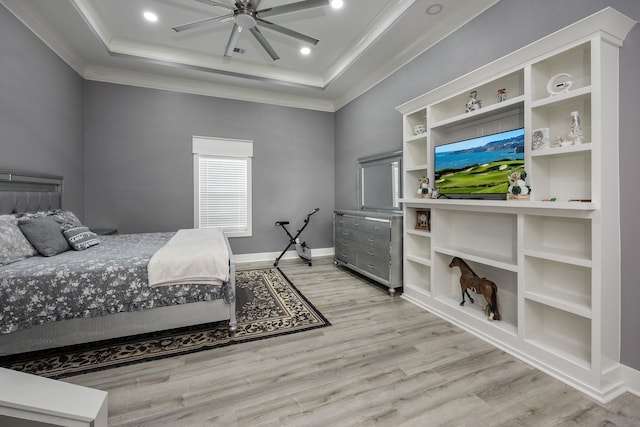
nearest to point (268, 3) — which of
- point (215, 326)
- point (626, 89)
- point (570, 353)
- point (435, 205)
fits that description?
point (435, 205)

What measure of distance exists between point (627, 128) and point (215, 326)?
343 centimetres

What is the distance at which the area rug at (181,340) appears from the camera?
200 cm

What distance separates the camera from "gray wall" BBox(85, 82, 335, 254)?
4.26 metres

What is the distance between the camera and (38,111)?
3123mm

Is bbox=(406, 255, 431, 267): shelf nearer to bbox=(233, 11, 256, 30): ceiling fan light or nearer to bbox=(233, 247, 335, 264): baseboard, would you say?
bbox=(233, 247, 335, 264): baseboard

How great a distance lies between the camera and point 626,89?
5.71 feet

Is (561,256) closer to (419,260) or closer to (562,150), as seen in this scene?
(562,150)

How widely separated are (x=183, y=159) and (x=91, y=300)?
3.12m

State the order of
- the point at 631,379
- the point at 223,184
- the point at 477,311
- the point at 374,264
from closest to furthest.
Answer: the point at 631,379 < the point at 477,311 < the point at 374,264 < the point at 223,184

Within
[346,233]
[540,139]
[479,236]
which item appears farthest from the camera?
[346,233]

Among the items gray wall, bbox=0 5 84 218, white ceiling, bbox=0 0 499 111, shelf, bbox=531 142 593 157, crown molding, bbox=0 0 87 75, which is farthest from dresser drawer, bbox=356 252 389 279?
crown molding, bbox=0 0 87 75

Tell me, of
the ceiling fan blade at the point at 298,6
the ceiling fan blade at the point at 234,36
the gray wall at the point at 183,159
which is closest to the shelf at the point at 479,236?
the ceiling fan blade at the point at 298,6

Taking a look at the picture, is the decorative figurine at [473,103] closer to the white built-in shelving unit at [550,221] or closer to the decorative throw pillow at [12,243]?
Result: the white built-in shelving unit at [550,221]

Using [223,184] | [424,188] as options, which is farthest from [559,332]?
[223,184]
